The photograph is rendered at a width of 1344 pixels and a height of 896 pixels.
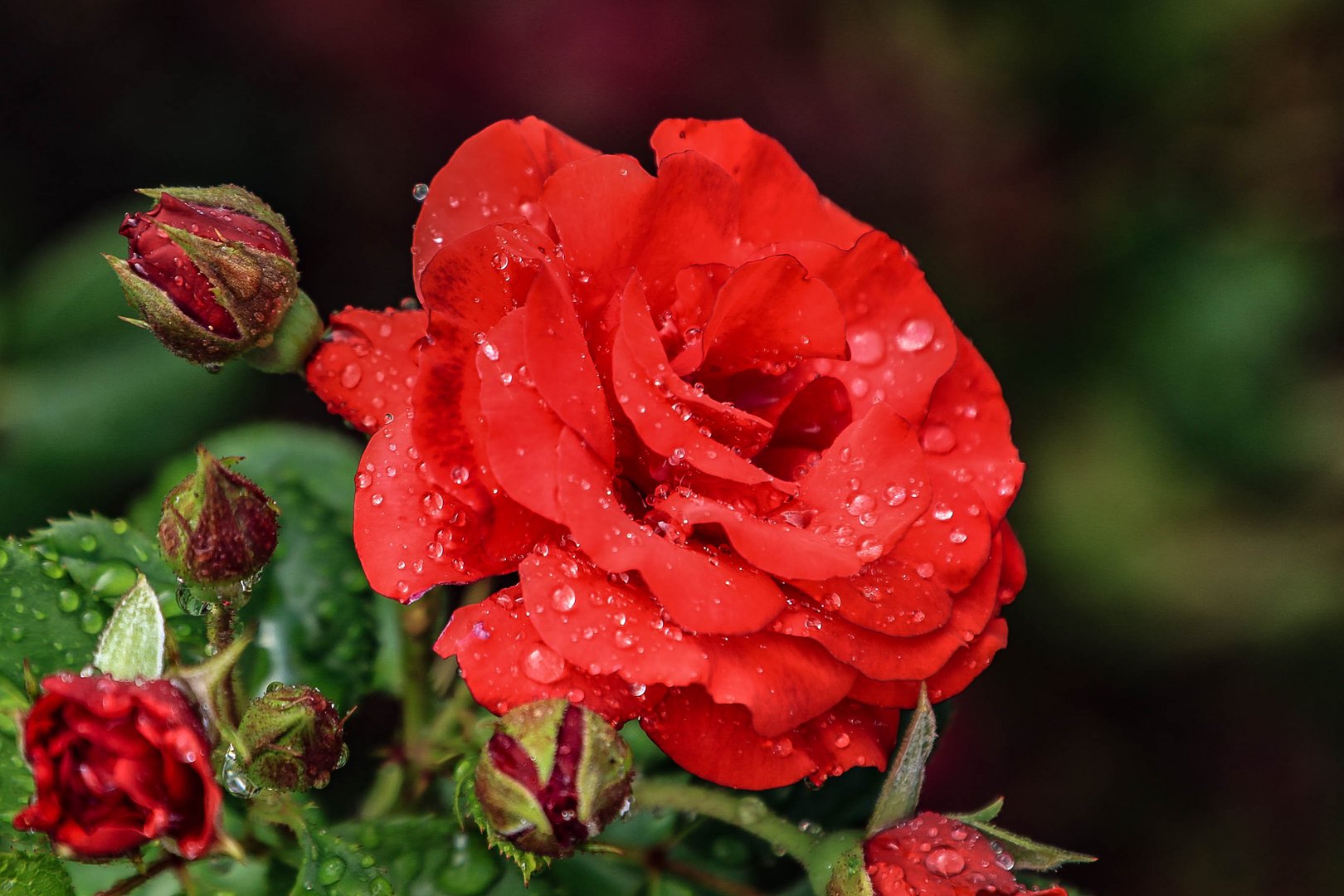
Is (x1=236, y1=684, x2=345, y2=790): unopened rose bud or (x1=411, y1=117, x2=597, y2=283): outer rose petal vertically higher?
(x1=411, y1=117, x2=597, y2=283): outer rose petal

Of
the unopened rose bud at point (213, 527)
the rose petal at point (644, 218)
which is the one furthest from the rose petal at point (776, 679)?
the unopened rose bud at point (213, 527)

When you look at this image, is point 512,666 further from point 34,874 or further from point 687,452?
point 34,874

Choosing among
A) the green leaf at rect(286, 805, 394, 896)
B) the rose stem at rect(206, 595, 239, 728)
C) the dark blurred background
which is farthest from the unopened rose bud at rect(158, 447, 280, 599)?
the dark blurred background

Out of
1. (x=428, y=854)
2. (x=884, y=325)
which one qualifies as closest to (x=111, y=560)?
(x=428, y=854)

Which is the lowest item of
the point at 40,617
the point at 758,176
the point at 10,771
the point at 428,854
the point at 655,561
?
the point at 428,854

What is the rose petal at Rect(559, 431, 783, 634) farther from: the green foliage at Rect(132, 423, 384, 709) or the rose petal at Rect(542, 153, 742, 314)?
the green foliage at Rect(132, 423, 384, 709)

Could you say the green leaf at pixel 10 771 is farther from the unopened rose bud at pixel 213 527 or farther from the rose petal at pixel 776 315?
the rose petal at pixel 776 315
